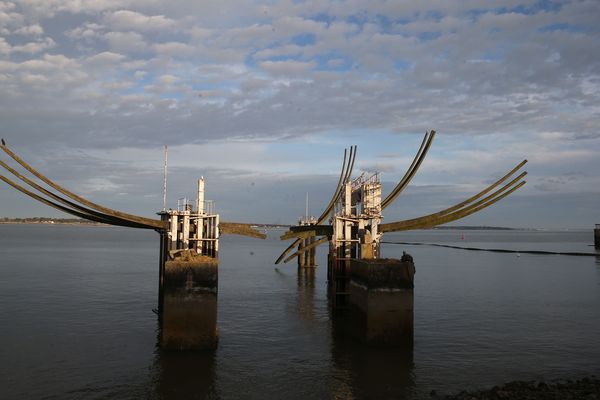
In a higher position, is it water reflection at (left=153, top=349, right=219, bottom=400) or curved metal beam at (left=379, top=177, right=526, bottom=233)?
curved metal beam at (left=379, top=177, right=526, bottom=233)

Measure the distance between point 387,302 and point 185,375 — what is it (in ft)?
27.0

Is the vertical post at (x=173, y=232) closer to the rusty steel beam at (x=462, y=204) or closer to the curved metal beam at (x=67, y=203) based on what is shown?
the curved metal beam at (x=67, y=203)

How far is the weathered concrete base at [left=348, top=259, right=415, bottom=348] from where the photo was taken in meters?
19.9

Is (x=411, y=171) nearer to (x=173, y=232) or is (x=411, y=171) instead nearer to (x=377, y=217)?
(x=377, y=217)

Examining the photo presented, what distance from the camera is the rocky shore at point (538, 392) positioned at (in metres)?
14.6

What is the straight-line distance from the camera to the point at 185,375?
17.6 metres

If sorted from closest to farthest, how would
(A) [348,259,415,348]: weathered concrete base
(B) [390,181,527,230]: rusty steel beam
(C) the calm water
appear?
(C) the calm water < (A) [348,259,415,348]: weathered concrete base < (B) [390,181,527,230]: rusty steel beam

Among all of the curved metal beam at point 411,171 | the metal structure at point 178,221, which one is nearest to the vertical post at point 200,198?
the metal structure at point 178,221

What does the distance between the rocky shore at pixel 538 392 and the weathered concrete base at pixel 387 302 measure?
413cm

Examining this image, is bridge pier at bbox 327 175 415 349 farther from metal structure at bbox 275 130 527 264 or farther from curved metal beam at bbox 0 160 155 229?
curved metal beam at bbox 0 160 155 229

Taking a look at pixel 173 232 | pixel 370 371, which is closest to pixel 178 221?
pixel 173 232

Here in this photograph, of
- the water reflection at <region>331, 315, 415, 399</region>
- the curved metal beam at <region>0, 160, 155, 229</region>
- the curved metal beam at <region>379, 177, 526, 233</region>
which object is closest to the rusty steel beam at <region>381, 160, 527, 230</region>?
the curved metal beam at <region>379, 177, 526, 233</region>

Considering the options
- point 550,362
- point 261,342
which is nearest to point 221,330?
point 261,342

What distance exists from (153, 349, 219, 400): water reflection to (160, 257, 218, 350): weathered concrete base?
43 centimetres
